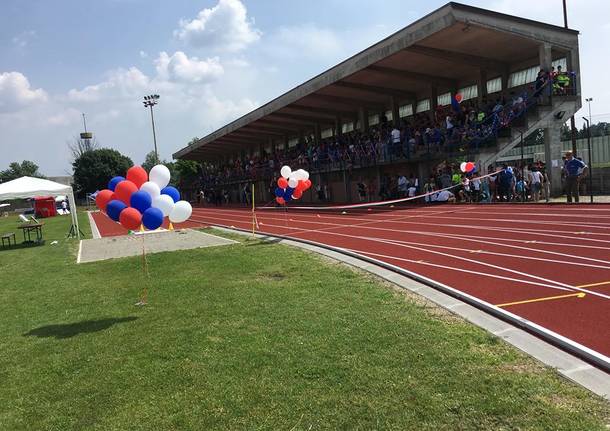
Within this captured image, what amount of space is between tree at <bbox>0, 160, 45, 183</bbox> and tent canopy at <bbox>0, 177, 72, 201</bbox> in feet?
393

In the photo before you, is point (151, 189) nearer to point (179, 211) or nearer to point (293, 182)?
point (179, 211)

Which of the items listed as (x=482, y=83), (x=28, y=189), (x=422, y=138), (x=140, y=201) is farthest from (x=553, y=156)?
(x=28, y=189)

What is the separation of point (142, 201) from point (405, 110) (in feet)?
91.6

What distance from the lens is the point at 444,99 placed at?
29.3 metres

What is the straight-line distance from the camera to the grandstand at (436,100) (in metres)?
20.5

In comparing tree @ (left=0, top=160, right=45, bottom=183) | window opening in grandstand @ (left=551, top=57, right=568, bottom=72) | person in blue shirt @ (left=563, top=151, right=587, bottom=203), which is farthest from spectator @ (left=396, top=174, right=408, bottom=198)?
tree @ (left=0, top=160, right=45, bottom=183)

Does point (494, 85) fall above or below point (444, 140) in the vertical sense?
above

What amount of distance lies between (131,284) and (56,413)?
17.6ft

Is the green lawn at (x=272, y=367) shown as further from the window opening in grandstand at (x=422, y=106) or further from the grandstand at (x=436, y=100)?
the window opening in grandstand at (x=422, y=106)

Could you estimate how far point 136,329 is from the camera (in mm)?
6152

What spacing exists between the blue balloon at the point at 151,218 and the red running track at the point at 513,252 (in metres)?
4.35

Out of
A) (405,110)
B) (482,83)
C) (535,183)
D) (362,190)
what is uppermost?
(482,83)

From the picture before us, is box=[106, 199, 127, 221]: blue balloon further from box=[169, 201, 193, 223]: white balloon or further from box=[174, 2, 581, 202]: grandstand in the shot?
box=[174, 2, 581, 202]: grandstand

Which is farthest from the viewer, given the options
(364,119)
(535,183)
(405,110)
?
(364,119)
